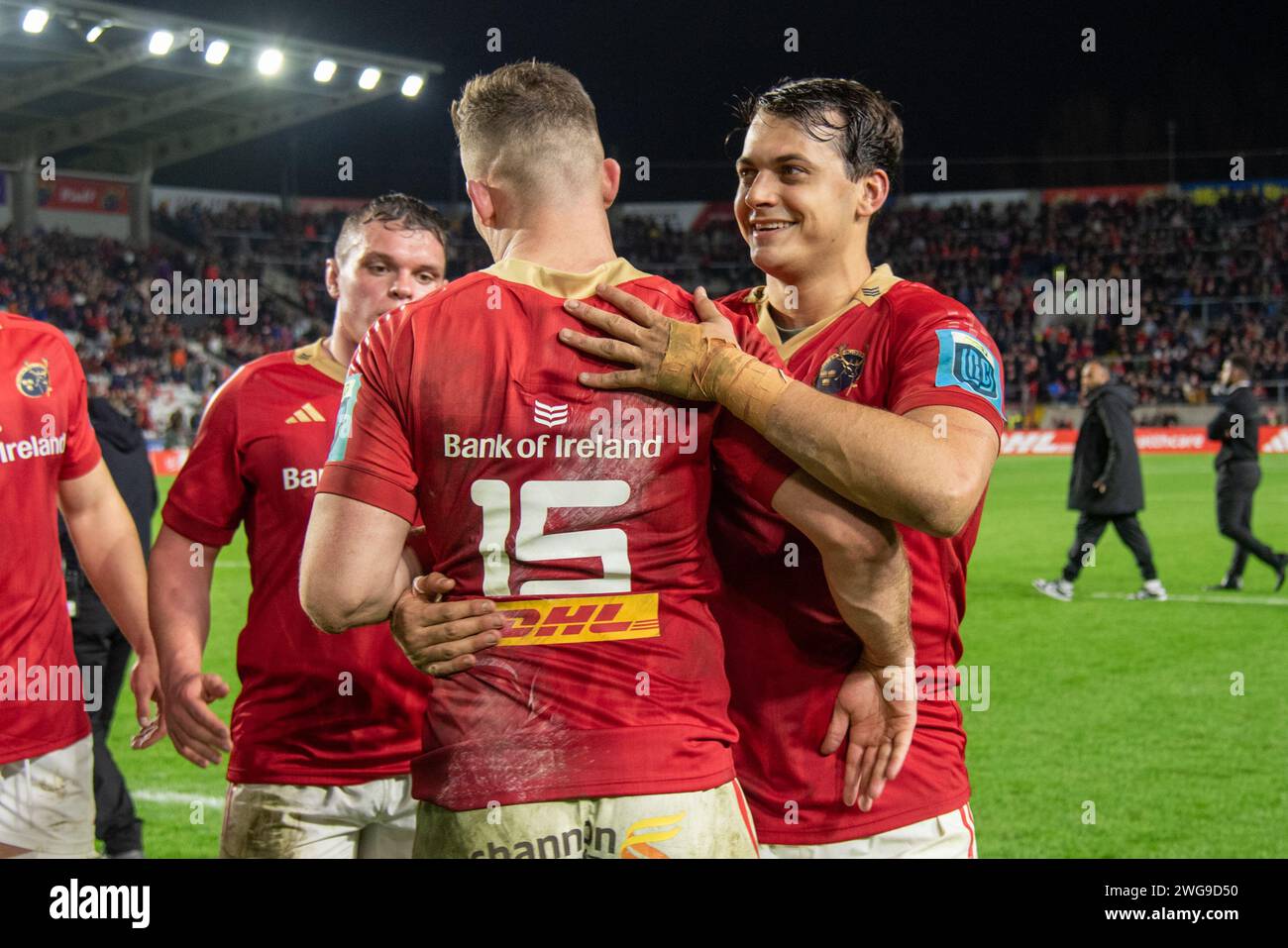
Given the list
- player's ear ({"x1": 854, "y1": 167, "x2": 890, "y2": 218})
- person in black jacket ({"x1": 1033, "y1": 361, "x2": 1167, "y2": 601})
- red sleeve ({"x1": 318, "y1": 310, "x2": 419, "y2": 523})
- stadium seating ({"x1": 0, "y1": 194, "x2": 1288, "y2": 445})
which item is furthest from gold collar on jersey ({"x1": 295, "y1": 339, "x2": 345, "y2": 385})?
stadium seating ({"x1": 0, "y1": 194, "x2": 1288, "y2": 445})

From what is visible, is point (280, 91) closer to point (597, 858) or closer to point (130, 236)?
point (130, 236)

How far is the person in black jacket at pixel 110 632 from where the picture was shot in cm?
494

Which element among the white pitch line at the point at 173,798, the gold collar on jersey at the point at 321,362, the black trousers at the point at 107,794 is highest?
the gold collar on jersey at the point at 321,362

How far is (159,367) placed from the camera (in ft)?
102

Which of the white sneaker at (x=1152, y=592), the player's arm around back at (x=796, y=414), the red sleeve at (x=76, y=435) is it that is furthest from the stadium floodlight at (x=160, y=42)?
the player's arm around back at (x=796, y=414)

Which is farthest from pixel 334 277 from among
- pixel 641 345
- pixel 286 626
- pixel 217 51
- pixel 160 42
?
pixel 217 51

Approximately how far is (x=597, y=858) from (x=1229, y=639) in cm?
860

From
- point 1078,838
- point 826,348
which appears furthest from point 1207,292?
point 826,348

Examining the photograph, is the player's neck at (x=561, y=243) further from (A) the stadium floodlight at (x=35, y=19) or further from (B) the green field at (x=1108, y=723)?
(A) the stadium floodlight at (x=35, y=19)

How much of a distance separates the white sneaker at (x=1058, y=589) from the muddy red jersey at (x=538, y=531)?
9797 mm

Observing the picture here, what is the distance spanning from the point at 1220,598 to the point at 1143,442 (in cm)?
2038

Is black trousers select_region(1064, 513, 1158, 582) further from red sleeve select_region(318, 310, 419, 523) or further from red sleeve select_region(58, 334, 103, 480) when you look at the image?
red sleeve select_region(318, 310, 419, 523)

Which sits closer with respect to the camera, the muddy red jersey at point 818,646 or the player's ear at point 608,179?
the player's ear at point 608,179

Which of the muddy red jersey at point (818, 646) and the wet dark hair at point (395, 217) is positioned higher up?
the wet dark hair at point (395, 217)
